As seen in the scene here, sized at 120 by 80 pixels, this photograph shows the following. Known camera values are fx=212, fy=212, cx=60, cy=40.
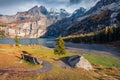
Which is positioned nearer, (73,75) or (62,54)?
(73,75)

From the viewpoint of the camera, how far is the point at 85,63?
6109 centimetres

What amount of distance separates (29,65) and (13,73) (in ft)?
25.9

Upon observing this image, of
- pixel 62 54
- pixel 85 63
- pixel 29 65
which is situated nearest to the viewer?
pixel 29 65

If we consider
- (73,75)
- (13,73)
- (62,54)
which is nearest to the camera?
(13,73)

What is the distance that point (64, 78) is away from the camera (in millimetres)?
41688

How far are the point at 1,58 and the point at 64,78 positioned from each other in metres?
19.9

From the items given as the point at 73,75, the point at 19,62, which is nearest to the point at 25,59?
the point at 19,62

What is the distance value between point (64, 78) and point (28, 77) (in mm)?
7230

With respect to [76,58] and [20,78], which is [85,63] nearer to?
[76,58]

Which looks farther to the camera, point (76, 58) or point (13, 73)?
point (76, 58)

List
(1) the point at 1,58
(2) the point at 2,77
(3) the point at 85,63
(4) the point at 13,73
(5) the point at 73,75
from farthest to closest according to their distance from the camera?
→ (3) the point at 85,63, (1) the point at 1,58, (5) the point at 73,75, (4) the point at 13,73, (2) the point at 2,77

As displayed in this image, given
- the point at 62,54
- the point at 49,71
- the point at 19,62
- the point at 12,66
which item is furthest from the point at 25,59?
the point at 62,54

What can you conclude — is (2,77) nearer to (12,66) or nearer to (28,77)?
(28,77)

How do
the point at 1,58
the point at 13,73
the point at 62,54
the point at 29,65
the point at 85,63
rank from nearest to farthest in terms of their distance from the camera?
the point at 13,73 → the point at 29,65 → the point at 1,58 → the point at 85,63 → the point at 62,54
